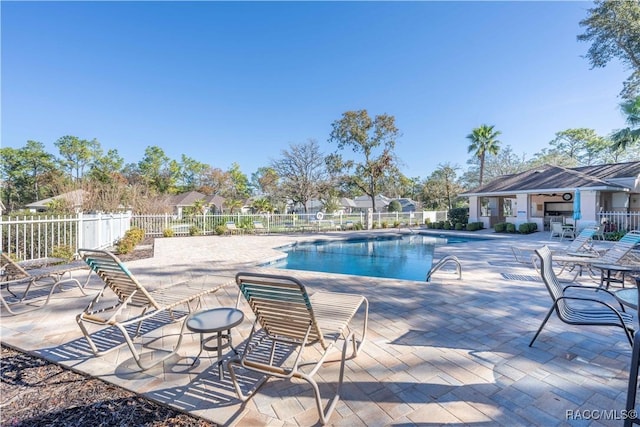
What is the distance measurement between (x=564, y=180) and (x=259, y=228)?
18.4m

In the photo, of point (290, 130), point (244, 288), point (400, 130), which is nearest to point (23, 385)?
point (244, 288)

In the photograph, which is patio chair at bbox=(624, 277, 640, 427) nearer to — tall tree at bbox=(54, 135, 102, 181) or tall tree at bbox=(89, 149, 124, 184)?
tall tree at bbox=(89, 149, 124, 184)

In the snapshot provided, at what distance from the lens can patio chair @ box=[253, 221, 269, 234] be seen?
18373 millimetres

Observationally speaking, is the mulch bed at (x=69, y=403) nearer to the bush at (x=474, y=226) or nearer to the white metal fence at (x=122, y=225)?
the white metal fence at (x=122, y=225)

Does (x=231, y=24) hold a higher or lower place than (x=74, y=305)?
higher

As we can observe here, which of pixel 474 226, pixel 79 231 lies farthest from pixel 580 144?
pixel 79 231

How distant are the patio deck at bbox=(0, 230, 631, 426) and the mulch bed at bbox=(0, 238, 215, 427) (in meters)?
0.08

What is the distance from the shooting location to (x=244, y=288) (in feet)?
6.39

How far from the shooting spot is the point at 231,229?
56.6ft

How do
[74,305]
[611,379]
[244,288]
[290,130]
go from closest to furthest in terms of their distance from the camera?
[244,288] → [611,379] → [74,305] → [290,130]

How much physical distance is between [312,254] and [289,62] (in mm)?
11717

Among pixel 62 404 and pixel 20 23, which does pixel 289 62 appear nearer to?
pixel 20 23

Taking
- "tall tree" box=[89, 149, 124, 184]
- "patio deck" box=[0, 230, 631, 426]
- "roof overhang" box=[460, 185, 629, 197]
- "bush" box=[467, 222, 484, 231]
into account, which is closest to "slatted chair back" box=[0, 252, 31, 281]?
"patio deck" box=[0, 230, 631, 426]

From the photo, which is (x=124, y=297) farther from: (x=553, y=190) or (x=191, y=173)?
(x=191, y=173)
